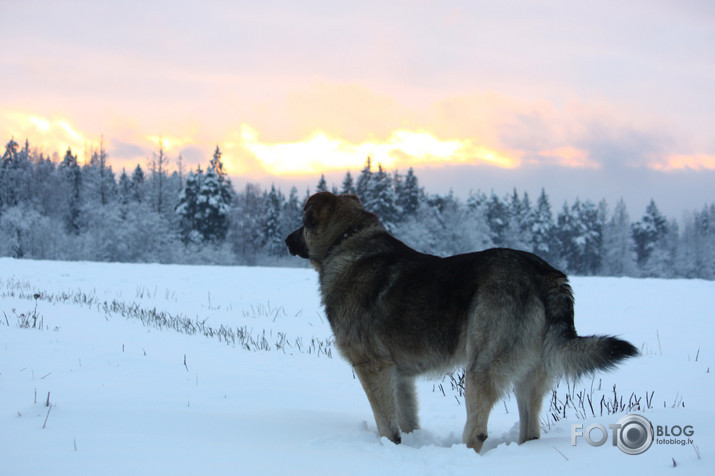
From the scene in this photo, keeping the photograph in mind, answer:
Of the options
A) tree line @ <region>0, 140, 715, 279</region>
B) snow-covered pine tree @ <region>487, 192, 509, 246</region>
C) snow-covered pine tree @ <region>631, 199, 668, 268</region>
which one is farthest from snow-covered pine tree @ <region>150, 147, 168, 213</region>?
snow-covered pine tree @ <region>631, 199, 668, 268</region>

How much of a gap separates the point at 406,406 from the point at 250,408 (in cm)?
138

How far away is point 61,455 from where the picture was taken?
9.11 feet

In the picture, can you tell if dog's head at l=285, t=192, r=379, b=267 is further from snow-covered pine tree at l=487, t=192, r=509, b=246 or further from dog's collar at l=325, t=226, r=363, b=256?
snow-covered pine tree at l=487, t=192, r=509, b=246

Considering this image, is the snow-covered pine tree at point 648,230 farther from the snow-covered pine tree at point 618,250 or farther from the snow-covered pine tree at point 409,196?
the snow-covered pine tree at point 409,196

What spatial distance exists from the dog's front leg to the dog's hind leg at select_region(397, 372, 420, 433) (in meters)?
0.30

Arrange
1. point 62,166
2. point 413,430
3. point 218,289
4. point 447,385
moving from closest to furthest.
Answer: point 413,430
point 447,385
point 218,289
point 62,166

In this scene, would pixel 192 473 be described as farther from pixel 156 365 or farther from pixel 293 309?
pixel 293 309

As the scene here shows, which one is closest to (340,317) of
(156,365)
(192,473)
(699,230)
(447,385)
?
(192,473)

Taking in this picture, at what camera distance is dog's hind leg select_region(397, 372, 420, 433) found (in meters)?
4.28

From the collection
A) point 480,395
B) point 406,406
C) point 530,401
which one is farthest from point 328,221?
point 530,401

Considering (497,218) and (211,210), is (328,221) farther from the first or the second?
(497,218)

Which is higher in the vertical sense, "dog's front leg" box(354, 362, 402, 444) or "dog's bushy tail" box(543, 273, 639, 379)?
"dog's bushy tail" box(543, 273, 639, 379)

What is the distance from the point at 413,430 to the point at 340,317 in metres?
1.16

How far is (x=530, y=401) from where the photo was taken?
3.80 metres
